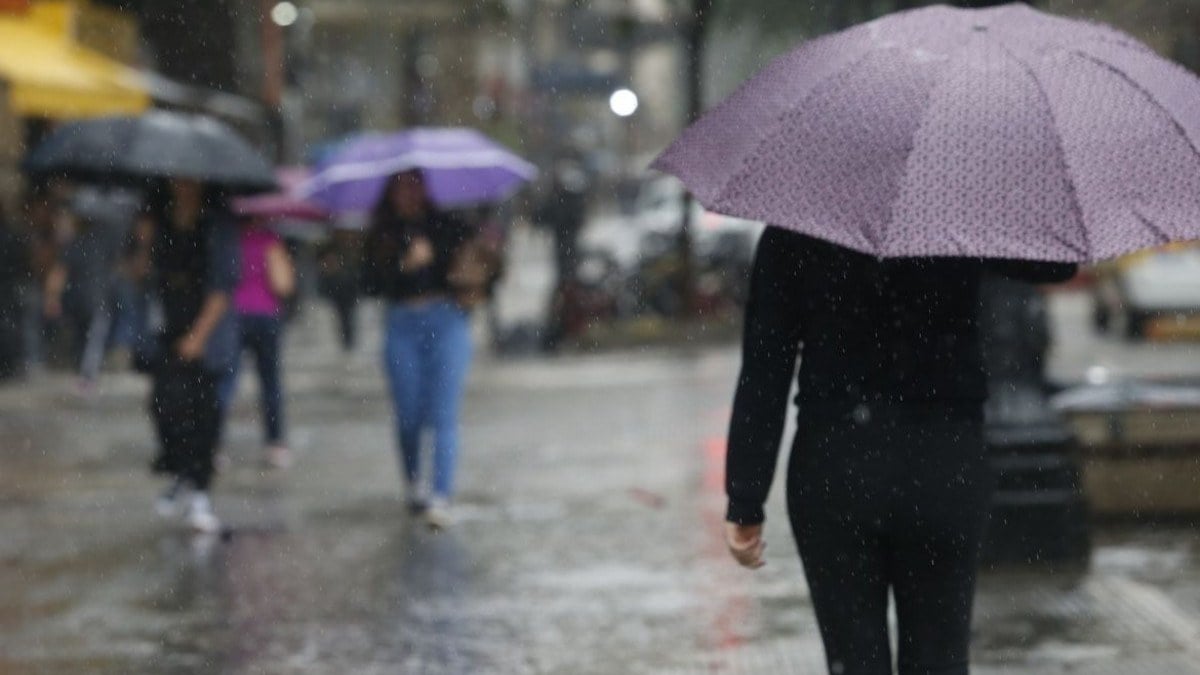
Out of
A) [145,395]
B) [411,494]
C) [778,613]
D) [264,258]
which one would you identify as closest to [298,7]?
[145,395]

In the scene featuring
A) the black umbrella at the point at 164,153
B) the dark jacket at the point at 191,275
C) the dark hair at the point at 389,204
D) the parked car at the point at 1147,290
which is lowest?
the parked car at the point at 1147,290

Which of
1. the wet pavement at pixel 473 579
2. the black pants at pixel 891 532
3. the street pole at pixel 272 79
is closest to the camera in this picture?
the black pants at pixel 891 532

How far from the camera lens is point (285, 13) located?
38312 mm

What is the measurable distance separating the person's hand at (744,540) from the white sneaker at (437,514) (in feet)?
19.1

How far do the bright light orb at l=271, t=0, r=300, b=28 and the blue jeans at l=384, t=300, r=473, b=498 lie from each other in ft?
86.4

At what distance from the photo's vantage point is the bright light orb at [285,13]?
37156 millimetres

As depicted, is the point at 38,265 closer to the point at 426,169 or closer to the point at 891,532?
the point at 426,169

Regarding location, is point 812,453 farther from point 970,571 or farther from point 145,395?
point 145,395

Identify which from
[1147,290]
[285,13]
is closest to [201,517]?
[1147,290]

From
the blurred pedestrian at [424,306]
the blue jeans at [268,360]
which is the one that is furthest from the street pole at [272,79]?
the blurred pedestrian at [424,306]

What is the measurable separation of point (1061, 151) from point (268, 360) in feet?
31.7

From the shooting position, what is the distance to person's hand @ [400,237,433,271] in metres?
10.5

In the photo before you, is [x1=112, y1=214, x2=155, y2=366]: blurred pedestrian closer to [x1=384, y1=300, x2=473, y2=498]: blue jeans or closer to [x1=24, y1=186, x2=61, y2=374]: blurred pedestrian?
[x1=24, y1=186, x2=61, y2=374]: blurred pedestrian

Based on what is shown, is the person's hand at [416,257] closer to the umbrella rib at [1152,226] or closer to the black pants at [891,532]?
the black pants at [891,532]
